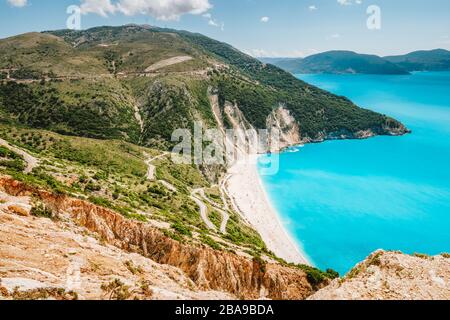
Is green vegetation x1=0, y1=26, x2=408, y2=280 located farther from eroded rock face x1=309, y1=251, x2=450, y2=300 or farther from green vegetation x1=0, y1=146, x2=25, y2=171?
eroded rock face x1=309, y1=251, x2=450, y2=300

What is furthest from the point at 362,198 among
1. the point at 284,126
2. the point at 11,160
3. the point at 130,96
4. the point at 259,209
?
the point at 130,96

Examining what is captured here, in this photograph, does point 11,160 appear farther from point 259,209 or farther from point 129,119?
point 129,119

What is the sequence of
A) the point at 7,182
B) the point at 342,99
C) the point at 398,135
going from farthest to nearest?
the point at 342,99 < the point at 398,135 < the point at 7,182

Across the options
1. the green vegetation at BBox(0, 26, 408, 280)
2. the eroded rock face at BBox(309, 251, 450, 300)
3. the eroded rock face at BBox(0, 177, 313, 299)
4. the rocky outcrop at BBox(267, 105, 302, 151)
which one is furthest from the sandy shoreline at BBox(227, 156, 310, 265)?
the eroded rock face at BBox(309, 251, 450, 300)

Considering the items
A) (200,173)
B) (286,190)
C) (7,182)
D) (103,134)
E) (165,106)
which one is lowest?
(286,190)

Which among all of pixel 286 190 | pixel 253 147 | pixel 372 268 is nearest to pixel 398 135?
pixel 253 147
